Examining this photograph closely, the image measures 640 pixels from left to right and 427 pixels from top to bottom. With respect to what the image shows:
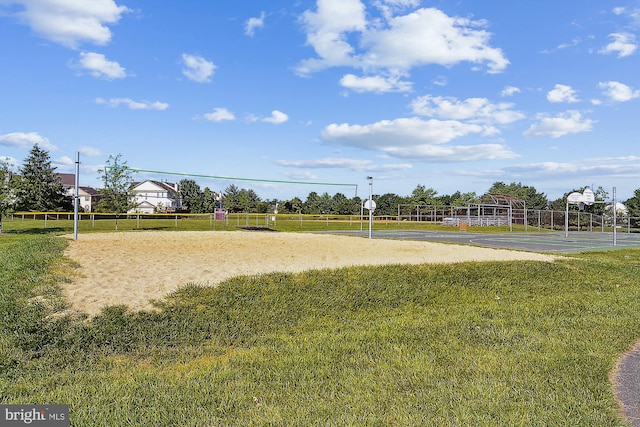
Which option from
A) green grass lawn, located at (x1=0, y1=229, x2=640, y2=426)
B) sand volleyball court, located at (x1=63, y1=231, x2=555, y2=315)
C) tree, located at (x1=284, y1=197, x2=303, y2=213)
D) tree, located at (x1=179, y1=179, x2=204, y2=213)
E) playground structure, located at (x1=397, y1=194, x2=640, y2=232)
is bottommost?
green grass lawn, located at (x1=0, y1=229, x2=640, y2=426)

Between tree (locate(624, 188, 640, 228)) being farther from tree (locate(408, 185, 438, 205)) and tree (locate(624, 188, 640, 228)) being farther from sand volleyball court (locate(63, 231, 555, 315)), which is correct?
sand volleyball court (locate(63, 231, 555, 315))

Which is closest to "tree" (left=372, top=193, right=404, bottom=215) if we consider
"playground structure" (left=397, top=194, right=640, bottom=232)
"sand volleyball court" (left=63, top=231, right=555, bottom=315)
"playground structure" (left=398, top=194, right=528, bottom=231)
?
"playground structure" (left=397, top=194, right=640, bottom=232)

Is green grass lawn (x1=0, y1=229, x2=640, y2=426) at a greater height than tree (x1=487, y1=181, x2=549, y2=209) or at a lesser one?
lesser

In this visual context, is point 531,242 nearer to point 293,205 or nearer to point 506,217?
point 506,217

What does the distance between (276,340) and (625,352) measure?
130 inches

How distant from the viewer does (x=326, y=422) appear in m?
2.51

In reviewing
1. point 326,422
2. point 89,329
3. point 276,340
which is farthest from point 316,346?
point 89,329

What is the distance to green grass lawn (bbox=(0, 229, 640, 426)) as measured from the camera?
2.71m

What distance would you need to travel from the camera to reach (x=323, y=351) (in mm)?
3938

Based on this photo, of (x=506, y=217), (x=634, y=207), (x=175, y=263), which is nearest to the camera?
(x=175, y=263)

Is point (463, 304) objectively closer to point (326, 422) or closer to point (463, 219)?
point (326, 422)

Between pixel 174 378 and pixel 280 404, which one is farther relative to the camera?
pixel 174 378

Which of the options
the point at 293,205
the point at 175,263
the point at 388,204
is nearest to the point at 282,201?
the point at 293,205

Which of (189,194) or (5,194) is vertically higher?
(189,194)
